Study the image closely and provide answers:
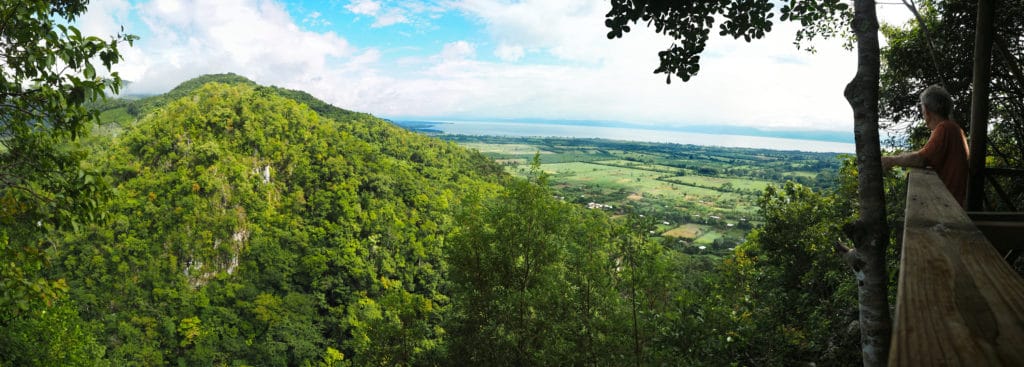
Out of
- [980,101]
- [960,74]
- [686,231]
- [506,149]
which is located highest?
[960,74]

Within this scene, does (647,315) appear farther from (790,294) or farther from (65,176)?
(65,176)

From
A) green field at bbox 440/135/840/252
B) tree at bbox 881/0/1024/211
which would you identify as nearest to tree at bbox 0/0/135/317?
tree at bbox 881/0/1024/211

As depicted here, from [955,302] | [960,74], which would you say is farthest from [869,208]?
[960,74]

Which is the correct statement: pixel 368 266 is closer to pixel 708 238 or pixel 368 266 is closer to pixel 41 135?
pixel 708 238

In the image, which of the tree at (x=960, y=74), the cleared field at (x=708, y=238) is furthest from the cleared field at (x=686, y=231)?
the tree at (x=960, y=74)

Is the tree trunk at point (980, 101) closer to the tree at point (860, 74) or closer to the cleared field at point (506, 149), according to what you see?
the tree at point (860, 74)

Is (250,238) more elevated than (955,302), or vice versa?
(955,302)
